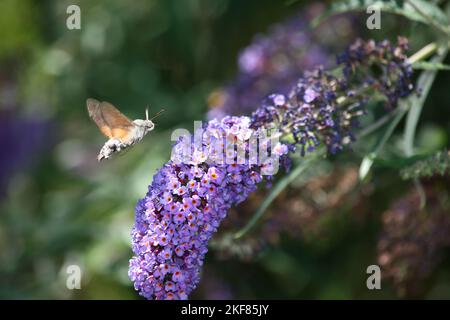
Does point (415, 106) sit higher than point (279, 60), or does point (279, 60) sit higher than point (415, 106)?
Result: point (279, 60)

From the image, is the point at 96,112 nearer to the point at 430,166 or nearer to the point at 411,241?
the point at 430,166

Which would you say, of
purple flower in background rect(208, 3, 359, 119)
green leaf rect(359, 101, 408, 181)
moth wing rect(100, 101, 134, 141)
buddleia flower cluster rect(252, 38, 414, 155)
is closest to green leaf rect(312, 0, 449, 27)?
buddleia flower cluster rect(252, 38, 414, 155)

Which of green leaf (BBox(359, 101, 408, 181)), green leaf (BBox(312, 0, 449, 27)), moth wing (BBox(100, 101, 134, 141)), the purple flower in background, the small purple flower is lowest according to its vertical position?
green leaf (BBox(359, 101, 408, 181))

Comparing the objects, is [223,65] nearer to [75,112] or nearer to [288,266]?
[75,112]

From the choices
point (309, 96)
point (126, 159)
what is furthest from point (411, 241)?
point (126, 159)

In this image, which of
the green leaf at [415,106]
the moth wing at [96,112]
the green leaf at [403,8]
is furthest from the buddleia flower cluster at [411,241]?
the moth wing at [96,112]

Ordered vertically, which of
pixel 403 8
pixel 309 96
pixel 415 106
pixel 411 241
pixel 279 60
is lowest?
pixel 411 241

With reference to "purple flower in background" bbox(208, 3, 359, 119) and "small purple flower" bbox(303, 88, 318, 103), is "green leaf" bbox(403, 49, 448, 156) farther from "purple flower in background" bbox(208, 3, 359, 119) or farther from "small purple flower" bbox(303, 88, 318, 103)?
"purple flower in background" bbox(208, 3, 359, 119)
